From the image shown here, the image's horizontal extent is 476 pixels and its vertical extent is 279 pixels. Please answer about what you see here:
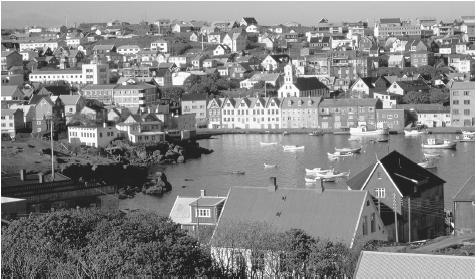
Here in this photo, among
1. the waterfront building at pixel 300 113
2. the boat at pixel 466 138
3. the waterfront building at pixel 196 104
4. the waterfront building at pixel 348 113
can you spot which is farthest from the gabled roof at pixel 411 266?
the waterfront building at pixel 196 104

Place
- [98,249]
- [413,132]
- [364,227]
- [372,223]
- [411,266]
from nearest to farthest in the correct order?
[411,266] < [98,249] < [364,227] < [372,223] < [413,132]

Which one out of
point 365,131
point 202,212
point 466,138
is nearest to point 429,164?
point 466,138

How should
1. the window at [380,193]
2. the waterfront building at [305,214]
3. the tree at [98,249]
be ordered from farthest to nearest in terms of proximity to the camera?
the window at [380,193] < the waterfront building at [305,214] < the tree at [98,249]

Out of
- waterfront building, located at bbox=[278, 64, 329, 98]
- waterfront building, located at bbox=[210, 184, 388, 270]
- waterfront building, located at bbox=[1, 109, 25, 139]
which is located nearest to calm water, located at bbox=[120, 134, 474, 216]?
waterfront building, located at bbox=[210, 184, 388, 270]

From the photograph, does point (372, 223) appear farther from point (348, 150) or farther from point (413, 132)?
point (413, 132)

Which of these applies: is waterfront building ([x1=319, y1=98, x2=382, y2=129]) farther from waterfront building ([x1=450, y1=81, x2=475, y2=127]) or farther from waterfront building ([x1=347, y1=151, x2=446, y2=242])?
waterfront building ([x1=347, y1=151, x2=446, y2=242])

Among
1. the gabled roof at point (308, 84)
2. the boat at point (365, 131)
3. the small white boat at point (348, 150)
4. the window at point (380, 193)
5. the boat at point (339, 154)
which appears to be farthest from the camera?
the gabled roof at point (308, 84)

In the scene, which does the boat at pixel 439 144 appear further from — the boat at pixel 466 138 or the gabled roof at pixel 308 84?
the gabled roof at pixel 308 84
